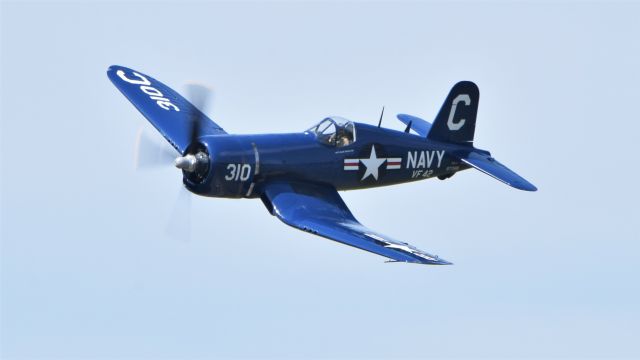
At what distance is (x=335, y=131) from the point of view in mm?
22078

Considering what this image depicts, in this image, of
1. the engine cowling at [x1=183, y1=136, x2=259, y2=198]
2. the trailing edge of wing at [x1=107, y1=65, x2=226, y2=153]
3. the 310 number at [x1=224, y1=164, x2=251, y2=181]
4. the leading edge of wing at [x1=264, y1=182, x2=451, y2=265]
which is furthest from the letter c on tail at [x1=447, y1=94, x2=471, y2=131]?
the 310 number at [x1=224, y1=164, x2=251, y2=181]

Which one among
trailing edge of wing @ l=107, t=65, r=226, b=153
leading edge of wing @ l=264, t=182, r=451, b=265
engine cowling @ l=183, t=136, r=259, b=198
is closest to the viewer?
leading edge of wing @ l=264, t=182, r=451, b=265

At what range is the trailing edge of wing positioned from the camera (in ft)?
74.8

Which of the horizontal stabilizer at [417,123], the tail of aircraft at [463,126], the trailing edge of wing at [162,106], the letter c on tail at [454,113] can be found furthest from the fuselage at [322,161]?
the trailing edge of wing at [162,106]

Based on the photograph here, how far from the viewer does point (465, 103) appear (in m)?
24.0

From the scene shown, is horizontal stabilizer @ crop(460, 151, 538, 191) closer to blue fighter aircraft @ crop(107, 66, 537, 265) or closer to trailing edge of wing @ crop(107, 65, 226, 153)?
blue fighter aircraft @ crop(107, 66, 537, 265)

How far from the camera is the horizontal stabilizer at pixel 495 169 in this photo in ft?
74.9

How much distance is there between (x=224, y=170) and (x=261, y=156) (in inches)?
28.5

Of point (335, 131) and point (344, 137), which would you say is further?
point (344, 137)

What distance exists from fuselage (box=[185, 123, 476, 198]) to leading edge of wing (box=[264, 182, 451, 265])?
0.80 feet

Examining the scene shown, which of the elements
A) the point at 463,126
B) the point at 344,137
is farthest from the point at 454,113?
the point at 344,137

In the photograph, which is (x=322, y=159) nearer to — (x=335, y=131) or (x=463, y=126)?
(x=335, y=131)

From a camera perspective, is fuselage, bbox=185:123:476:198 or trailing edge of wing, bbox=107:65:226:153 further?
trailing edge of wing, bbox=107:65:226:153

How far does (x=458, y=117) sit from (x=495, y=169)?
122cm
